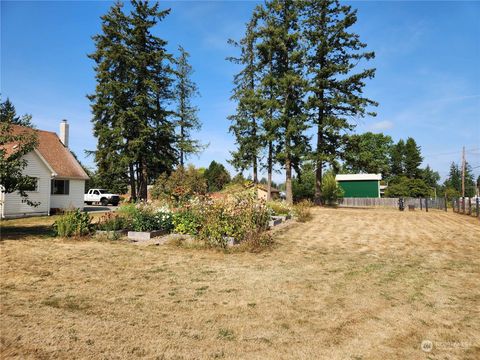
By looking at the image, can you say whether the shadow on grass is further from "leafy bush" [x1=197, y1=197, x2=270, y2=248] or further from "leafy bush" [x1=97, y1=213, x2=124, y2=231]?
"leafy bush" [x1=197, y1=197, x2=270, y2=248]

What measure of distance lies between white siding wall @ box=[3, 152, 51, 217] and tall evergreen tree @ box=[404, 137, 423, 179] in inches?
2738

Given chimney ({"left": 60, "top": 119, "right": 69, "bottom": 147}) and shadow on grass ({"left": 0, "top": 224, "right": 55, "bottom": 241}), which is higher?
chimney ({"left": 60, "top": 119, "right": 69, "bottom": 147})

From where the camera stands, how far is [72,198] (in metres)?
25.3

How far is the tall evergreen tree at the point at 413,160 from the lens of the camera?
6944cm

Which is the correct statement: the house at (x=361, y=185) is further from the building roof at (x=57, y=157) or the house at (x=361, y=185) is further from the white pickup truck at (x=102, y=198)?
the building roof at (x=57, y=157)

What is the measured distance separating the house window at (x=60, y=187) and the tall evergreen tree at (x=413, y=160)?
222ft

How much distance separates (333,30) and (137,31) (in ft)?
60.9

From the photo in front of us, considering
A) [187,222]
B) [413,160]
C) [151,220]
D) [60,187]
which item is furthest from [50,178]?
[413,160]

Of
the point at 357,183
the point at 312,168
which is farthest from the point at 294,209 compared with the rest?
the point at 357,183

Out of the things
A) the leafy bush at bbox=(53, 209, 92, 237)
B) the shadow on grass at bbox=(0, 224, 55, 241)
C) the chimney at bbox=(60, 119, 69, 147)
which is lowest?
the shadow on grass at bbox=(0, 224, 55, 241)

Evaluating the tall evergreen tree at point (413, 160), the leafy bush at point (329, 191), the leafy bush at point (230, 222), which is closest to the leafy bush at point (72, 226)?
the leafy bush at point (230, 222)

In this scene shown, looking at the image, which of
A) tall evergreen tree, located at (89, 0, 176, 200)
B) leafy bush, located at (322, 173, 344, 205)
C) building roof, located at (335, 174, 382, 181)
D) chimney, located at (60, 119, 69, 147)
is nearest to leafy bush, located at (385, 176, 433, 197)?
building roof, located at (335, 174, 382, 181)

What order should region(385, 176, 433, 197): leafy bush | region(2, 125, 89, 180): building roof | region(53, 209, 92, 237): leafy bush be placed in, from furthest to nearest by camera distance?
1. region(385, 176, 433, 197): leafy bush
2. region(2, 125, 89, 180): building roof
3. region(53, 209, 92, 237): leafy bush

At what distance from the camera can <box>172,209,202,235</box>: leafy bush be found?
1204 cm
